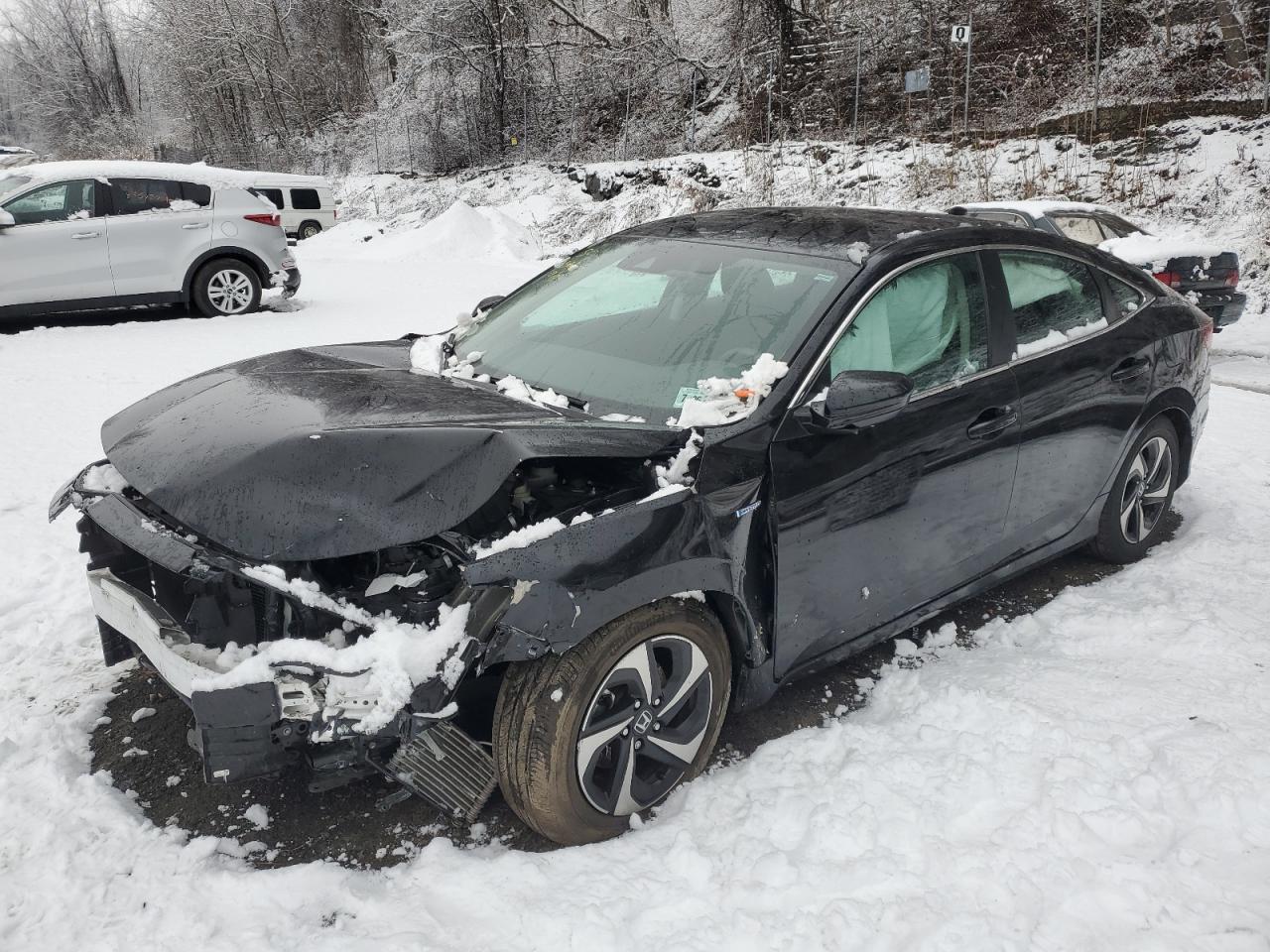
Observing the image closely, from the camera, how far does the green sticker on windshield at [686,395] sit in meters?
2.90

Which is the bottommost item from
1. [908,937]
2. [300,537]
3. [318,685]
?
[908,937]

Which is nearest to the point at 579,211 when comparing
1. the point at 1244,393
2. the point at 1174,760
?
the point at 1244,393

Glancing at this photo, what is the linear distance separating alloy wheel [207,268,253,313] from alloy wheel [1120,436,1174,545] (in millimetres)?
9575

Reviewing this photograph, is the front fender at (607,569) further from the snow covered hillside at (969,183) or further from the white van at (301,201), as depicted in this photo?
the white van at (301,201)

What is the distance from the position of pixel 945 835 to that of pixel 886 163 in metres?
18.2

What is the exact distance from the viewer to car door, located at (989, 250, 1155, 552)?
3570mm

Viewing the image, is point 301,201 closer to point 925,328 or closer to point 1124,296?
point 1124,296

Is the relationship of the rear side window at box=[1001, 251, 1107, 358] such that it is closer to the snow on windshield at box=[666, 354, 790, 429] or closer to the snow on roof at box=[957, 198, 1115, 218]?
the snow on windshield at box=[666, 354, 790, 429]

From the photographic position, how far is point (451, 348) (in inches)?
149

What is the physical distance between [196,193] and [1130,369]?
986 cm

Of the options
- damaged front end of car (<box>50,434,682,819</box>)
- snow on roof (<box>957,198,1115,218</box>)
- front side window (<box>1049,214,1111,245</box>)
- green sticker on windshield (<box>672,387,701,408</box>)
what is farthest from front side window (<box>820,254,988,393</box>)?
front side window (<box>1049,214,1111,245</box>)

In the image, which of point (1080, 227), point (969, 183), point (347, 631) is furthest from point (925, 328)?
point (969, 183)

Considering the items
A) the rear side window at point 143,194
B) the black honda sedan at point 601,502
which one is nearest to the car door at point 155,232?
the rear side window at point 143,194

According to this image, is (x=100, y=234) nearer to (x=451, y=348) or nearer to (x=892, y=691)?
(x=451, y=348)
